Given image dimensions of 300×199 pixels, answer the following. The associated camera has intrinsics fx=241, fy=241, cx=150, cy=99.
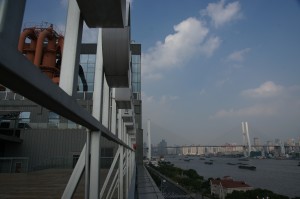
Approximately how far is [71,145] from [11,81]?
53.5 feet

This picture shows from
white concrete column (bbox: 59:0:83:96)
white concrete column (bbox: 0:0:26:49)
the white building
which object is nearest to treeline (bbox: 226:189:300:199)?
the white building

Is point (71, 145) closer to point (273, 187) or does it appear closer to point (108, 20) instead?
point (108, 20)

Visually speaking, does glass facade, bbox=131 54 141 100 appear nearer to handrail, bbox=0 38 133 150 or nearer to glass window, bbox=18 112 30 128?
glass window, bbox=18 112 30 128

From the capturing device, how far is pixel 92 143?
2.04m

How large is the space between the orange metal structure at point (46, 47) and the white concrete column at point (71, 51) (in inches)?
312

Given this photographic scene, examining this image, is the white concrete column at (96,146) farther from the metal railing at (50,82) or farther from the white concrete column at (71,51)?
the white concrete column at (71,51)

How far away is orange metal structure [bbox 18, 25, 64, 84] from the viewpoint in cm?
911

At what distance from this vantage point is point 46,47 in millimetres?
9875

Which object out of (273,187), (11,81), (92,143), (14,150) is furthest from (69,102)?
(273,187)

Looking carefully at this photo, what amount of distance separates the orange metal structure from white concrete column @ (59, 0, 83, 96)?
793 cm

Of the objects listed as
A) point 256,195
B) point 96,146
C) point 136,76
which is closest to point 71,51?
point 96,146

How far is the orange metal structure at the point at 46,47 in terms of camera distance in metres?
9.11

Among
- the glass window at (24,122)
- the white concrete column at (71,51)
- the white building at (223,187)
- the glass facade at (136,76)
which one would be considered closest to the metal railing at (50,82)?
the white concrete column at (71,51)

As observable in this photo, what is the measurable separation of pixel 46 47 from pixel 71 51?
9.51 m
